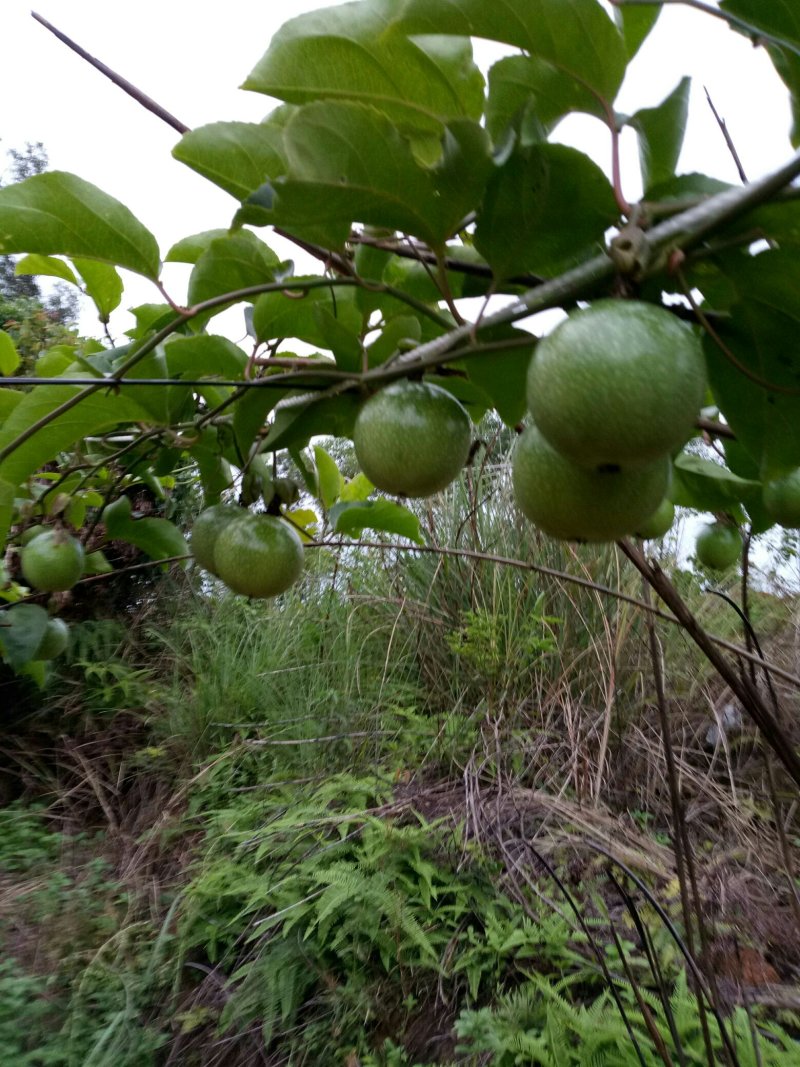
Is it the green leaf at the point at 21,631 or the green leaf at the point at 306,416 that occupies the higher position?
the green leaf at the point at 306,416

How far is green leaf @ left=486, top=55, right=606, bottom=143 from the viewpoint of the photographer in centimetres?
39

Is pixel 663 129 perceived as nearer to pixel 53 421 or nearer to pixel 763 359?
pixel 763 359

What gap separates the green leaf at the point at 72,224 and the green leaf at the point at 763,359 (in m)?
0.44

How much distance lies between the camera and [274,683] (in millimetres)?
3068

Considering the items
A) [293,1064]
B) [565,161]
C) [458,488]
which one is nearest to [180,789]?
[293,1064]

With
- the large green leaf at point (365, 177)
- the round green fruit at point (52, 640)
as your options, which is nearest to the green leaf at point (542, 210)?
the large green leaf at point (365, 177)

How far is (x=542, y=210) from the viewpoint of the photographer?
0.36 meters

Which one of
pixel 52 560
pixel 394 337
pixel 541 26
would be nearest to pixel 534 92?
pixel 541 26

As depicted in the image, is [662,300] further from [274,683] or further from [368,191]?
[274,683]

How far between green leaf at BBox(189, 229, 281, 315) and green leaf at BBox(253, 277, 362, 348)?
0.13 ft

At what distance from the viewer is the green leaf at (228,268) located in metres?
0.49

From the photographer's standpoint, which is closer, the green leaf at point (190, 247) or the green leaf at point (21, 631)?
the green leaf at point (190, 247)

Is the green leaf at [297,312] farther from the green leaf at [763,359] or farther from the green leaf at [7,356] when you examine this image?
the green leaf at [7,356]

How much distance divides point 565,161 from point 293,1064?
6.62ft
